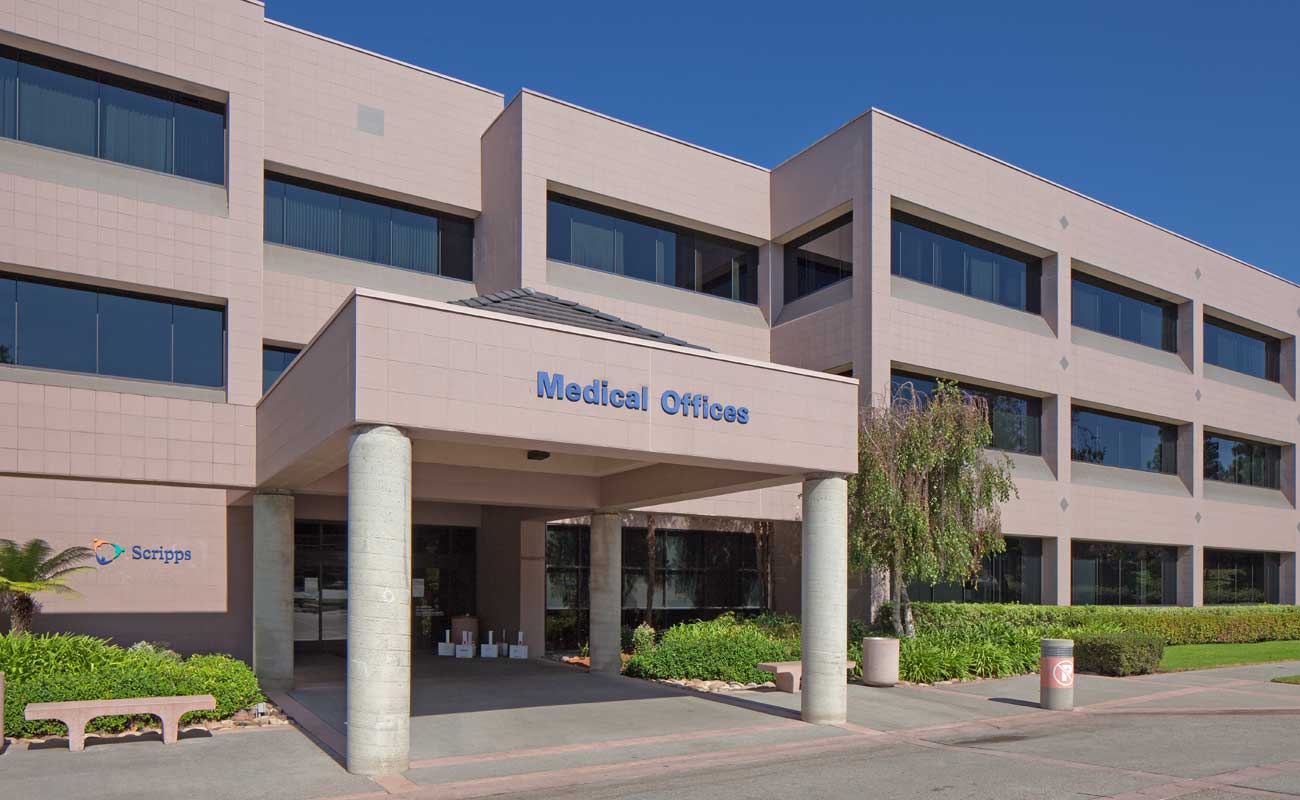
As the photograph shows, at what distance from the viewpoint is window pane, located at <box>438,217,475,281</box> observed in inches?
1078

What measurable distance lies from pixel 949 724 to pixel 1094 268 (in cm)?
2183

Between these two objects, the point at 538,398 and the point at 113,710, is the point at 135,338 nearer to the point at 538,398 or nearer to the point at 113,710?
the point at 113,710

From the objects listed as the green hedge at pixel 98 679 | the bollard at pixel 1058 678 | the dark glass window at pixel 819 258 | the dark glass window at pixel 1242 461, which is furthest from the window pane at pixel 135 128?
the dark glass window at pixel 1242 461

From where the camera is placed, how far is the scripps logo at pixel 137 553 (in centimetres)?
2062

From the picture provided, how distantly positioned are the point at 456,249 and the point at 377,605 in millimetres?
16103

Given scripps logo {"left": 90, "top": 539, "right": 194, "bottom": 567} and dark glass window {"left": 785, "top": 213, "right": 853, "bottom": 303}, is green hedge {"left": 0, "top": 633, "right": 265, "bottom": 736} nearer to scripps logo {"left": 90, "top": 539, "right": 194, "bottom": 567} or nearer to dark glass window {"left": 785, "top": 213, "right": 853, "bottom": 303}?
scripps logo {"left": 90, "top": 539, "right": 194, "bottom": 567}

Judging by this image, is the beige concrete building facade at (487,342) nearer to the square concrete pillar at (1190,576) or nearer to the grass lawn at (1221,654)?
the square concrete pillar at (1190,576)

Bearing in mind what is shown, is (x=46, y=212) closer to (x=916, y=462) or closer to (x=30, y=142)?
(x=30, y=142)

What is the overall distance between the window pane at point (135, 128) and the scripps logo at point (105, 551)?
308 inches

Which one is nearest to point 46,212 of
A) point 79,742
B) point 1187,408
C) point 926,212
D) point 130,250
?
point 130,250

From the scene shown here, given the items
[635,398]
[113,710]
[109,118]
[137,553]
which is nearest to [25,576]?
[137,553]

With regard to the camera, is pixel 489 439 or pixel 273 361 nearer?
pixel 489 439

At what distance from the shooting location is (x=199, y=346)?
22438mm

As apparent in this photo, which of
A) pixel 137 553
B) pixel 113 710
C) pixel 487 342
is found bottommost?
pixel 113 710
